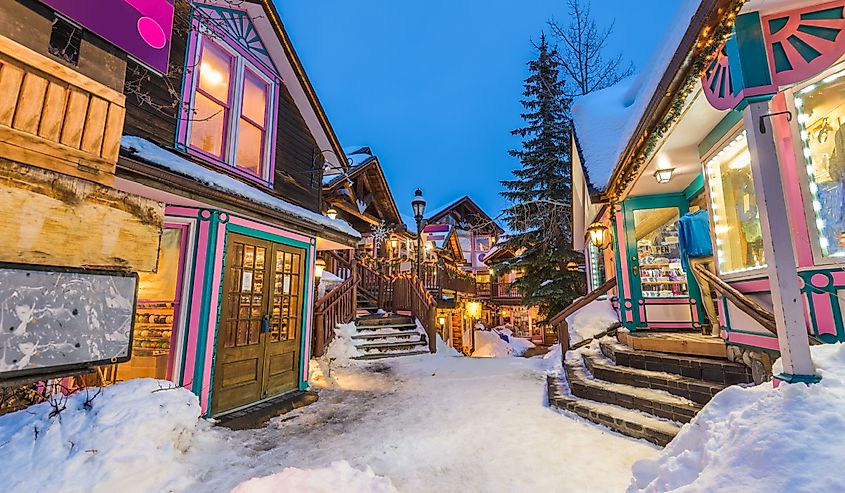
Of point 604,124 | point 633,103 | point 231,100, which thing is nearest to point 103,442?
point 231,100

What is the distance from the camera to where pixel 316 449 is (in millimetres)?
4156

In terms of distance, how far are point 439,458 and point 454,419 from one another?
1.31 metres

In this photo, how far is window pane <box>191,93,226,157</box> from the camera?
563 centimetres

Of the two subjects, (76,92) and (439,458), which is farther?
(439,458)

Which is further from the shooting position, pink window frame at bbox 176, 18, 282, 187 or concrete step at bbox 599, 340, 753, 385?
pink window frame at bbox 176, 18, 282, 187

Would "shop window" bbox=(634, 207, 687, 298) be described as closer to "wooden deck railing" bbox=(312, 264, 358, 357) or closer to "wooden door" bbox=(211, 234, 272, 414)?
"wooden door" bbox=(211, 234, 272, 414)

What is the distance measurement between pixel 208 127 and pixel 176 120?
0.72 m

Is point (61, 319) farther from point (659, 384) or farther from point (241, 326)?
point (659, 384)

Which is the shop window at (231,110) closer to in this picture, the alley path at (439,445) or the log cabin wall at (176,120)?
the log cabin wall at (176,120)

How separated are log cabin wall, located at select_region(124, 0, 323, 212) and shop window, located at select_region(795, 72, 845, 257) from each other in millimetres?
6233

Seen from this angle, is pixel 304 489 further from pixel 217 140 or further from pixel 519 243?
pixel 519 243

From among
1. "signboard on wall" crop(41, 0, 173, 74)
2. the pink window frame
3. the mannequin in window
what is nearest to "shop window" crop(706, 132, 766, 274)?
the mannequin in window

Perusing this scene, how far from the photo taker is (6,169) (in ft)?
3.08

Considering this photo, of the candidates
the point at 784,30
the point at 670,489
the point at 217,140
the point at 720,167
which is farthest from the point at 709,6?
the point at 217,140
